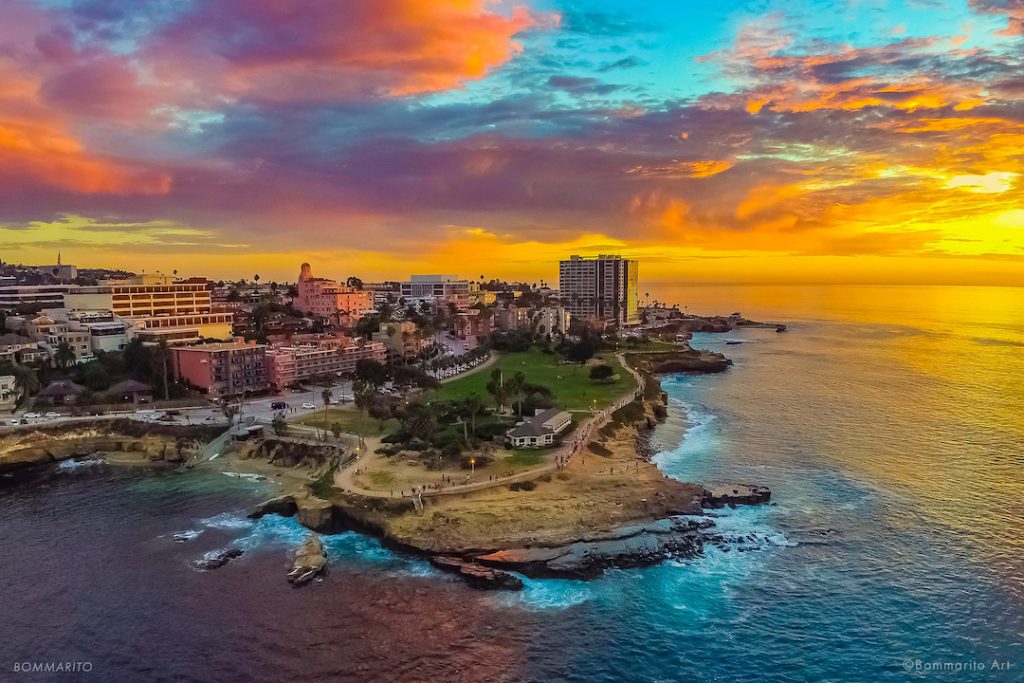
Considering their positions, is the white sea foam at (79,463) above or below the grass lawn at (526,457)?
below

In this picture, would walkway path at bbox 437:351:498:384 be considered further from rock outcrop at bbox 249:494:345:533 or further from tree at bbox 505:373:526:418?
rock outcrop at bbox 249:494:345:533

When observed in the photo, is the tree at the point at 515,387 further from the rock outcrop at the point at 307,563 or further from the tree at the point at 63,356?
the tree at the point at 63,356

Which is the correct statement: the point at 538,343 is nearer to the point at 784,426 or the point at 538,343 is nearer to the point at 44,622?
the point at 784,426

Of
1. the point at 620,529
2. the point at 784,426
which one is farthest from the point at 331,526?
the point at 784,426

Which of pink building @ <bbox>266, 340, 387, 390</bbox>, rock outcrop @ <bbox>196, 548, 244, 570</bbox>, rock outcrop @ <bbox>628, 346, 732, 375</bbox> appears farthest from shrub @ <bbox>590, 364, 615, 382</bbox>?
rock outcrop @ <bbox>196, 548, 244, 570</bbox>

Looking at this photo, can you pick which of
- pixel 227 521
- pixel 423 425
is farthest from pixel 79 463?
pixel 423 425

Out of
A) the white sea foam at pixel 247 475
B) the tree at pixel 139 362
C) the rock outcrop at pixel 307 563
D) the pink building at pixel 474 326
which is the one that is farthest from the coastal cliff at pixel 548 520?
the pink building at pixel 474 326
